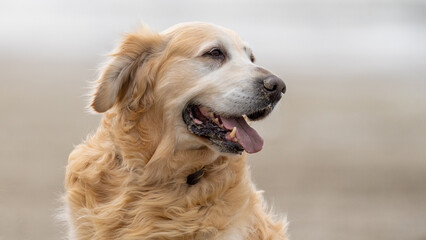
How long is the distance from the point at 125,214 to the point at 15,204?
3660mm

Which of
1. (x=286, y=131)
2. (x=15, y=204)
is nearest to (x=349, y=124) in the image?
(x=286, y=131)

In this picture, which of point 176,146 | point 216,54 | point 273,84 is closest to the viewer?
point 273,84

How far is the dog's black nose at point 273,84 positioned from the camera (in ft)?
14.0

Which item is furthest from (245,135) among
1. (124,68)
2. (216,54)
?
(124,68)

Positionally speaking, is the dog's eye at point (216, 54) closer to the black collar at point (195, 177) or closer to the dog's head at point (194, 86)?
the dog's head at point (194, 86)

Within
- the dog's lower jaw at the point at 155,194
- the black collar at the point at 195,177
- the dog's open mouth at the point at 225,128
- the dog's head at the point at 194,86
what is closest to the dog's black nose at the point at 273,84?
the dog's head at the point at 194,86

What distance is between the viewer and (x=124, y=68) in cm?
454

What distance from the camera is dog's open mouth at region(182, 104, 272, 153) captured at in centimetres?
423

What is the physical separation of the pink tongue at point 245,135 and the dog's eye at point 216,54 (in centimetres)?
43

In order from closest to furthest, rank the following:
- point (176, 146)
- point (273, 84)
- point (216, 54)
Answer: point (273, 84) < point (176, 146) < point (216, 54)

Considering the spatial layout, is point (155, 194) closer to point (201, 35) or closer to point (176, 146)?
point (176, 146)

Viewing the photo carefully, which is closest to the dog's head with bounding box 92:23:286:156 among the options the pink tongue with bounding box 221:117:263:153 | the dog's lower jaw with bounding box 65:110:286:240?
the pink tongue with bounding box 221:117:263:153

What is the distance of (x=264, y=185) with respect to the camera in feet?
29.5

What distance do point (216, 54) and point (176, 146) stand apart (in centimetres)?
67
